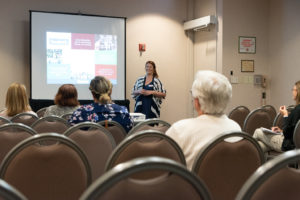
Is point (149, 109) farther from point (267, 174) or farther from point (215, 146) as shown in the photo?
point (267, 174)

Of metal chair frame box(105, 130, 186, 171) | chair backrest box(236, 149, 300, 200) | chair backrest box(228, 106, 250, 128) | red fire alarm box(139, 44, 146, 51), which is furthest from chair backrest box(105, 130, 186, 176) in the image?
red fire alarm box(139, 44, 146, 51)

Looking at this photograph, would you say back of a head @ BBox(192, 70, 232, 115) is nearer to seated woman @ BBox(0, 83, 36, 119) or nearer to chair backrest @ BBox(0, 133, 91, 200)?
chair backrest @ BBox(0, 133, 91, 200)

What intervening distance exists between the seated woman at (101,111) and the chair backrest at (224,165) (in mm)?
1617

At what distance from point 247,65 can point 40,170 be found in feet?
21.1

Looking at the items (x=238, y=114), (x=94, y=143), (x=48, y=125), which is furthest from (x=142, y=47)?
(x=94, y=143)

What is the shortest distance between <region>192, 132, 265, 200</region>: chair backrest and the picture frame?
19.4ft

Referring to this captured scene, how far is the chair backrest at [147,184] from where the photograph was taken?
873mm

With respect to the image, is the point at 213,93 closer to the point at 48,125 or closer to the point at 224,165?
the point at 224,165

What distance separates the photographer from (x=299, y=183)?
3.48ft

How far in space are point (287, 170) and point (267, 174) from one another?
83 millimetres

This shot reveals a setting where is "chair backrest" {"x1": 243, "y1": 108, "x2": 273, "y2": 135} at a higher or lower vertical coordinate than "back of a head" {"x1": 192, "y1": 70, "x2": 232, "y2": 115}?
lower

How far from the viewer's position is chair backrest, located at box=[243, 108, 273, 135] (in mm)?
4117

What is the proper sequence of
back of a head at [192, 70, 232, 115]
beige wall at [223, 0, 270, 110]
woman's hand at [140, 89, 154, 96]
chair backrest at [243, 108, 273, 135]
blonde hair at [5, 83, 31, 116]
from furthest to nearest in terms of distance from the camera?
beige wall at [223, 0, 270, 110]
woman's hand at [140, 89, 154, 96]
chair backrest at [243, 108, 273, 135]
blonde hair at [5, 83, 31, 116]
back of a head at [192, 70, 232, 115]

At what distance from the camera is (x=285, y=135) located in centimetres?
362
